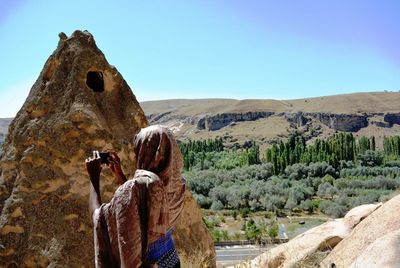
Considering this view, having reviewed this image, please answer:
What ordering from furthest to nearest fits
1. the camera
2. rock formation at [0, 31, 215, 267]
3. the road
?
1. the road
2. rock formation at [0, 31, 215, 267]
3. the camera

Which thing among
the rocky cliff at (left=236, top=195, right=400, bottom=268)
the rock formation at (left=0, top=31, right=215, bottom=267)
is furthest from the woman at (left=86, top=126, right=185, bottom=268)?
the rock formation at (left=0, top=31, right=215, bottom=267)

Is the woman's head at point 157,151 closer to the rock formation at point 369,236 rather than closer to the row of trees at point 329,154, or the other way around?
the rock formation at point 369,236

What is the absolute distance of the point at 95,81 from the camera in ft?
22.2

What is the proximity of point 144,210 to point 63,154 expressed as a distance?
372cm

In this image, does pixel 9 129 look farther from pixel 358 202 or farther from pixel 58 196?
pixel 358 202

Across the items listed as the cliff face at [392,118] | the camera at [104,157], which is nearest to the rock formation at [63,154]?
the camera at [104,157]

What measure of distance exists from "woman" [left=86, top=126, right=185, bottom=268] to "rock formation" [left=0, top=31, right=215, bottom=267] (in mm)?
3208

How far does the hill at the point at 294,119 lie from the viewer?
125 meters

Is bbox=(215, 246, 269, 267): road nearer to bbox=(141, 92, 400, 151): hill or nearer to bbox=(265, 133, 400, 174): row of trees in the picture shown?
bbox=(265, 133, 400, 174): row of trees

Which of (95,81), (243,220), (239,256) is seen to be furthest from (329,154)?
(95,81)

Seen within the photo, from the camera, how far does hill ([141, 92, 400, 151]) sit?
125 meters

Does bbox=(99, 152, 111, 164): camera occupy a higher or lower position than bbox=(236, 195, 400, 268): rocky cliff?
higher

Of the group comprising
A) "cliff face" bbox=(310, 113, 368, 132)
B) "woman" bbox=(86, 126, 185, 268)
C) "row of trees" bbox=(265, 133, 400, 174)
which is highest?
"woman" bbox=(86, 126, 185, 268)

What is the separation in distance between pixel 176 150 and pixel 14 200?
3.75 m
